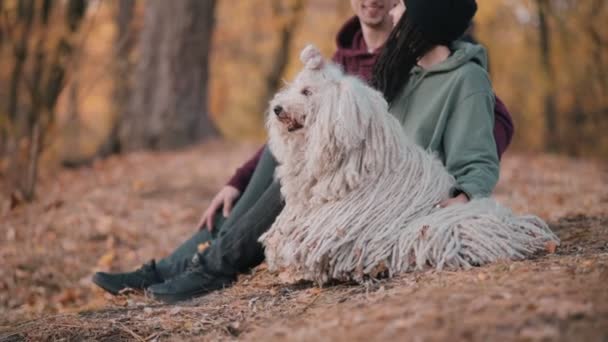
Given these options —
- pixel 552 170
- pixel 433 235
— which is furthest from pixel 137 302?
pixel 552 170

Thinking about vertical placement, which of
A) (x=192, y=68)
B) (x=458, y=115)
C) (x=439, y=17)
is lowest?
(x=458, y=115)

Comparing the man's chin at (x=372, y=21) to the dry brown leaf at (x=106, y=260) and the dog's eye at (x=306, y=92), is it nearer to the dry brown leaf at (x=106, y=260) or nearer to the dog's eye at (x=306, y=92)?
the dog's eye at (x=306, y=92)

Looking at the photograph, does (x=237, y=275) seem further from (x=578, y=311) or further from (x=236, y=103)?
(x=236, y=103)

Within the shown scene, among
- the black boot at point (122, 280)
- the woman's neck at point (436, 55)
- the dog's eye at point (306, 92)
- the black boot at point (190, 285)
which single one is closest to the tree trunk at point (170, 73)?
the black boot at point (122, 280)

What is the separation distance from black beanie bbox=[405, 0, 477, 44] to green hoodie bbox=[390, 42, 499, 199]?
0.11 meters

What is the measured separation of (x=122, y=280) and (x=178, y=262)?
33 centimetres

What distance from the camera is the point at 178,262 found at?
14.0 ft

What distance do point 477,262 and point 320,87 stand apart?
100 centimetres

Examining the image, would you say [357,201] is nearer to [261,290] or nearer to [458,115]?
[261,290]

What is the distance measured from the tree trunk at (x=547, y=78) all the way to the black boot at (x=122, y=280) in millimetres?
9492

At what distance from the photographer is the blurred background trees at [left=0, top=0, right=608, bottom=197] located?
6902 millimetres

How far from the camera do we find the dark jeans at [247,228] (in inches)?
150

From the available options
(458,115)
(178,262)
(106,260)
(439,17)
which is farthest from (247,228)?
(106,260)

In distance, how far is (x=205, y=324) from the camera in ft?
10.3
